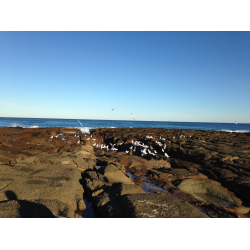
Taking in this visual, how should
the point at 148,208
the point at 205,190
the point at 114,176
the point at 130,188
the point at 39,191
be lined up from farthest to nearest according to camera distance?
the point at 114,176 → the point at 205,190 → the point at 130,188 → the point at 39,191 → the point at 148,208

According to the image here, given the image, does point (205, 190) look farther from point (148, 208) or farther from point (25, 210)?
point (25, 210)

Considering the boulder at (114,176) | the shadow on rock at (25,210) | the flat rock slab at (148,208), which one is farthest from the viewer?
the boulder at (114,176)

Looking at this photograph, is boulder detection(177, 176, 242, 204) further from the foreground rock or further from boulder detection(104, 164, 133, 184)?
the foreground rock

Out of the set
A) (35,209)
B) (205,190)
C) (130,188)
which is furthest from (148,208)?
(205,190)

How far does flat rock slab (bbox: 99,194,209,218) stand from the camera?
3445mm

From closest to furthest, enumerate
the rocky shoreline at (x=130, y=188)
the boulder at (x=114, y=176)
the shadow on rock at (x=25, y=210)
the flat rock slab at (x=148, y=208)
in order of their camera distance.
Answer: the shadow on rock at (x=25, y=210) → the flat rock slab at (x=148, y=208) → the rocky shoreline at (x=130, y=188) → the boulder at (x=114, y=176)

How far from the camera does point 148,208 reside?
11.8 ft

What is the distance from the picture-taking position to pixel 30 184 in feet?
15.4

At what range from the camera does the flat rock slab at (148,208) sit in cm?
345

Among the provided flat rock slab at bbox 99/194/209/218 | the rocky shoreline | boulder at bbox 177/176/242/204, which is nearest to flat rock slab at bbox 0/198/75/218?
the rocky shoreline

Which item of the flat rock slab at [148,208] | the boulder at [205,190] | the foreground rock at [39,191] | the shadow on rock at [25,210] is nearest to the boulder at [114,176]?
the foreground rock at [39,191]

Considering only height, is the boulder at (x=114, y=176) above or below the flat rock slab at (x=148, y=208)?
below

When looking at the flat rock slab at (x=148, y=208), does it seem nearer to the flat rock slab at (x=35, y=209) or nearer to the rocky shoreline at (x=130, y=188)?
the rocky shoreline at (x=130, y=188)
